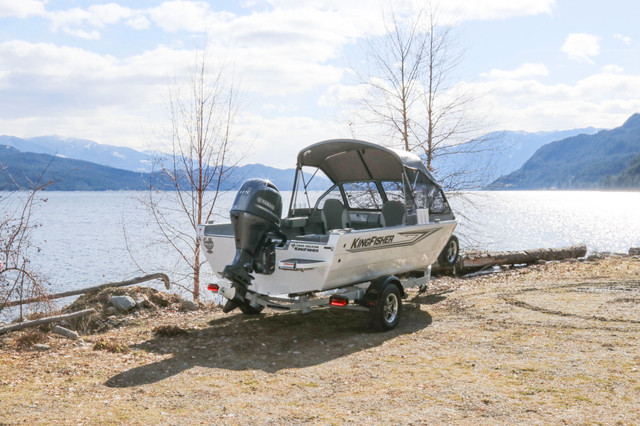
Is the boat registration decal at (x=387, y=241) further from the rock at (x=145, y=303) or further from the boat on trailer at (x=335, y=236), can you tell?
the rock at (x=145, y=303)

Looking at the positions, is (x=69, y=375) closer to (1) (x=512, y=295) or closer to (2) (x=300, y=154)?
(2) (x=300, y=154)

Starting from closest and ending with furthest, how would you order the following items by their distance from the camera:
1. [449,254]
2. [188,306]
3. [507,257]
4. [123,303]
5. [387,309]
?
1. [387,309]
2. [123,303]
3. [188,306]
4. [449,254]
5. [507,257]

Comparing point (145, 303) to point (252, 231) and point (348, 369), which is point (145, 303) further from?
point (348, 369)

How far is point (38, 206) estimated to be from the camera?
9984mm

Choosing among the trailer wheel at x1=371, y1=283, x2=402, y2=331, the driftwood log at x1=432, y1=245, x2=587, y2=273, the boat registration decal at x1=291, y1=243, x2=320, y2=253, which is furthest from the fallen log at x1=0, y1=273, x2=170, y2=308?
the driftwood log at x1=432, y1=245, x2=587, y2=273

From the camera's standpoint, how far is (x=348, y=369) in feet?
21.5

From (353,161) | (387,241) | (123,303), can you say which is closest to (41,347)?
(123,303)

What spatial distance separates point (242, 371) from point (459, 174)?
43.4 feet

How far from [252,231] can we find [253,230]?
0.8 inches

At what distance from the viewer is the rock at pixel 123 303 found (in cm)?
995

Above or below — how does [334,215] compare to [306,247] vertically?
above

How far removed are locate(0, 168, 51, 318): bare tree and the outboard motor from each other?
3613 millimetres

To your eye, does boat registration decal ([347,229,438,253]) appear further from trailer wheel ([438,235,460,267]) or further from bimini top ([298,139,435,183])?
trailer wheel ([438,235,460,267])

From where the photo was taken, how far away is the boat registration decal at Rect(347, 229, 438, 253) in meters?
7.79
